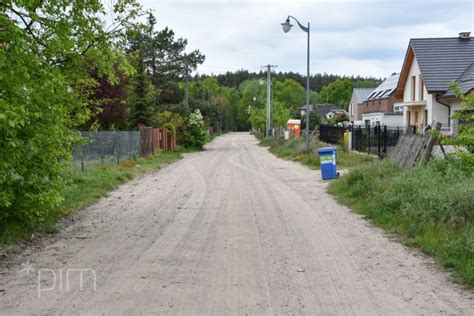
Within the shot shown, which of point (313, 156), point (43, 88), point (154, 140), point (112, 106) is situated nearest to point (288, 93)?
point (112, 106)

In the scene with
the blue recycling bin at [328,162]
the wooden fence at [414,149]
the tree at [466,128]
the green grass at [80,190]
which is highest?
the tree at [466,128]

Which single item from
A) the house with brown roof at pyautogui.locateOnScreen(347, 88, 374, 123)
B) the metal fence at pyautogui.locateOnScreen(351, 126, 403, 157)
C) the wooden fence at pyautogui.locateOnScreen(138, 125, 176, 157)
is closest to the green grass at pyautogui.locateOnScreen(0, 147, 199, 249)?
the wooden fence at pyautogui.locateOnScreen(138, 125, 176, 157)

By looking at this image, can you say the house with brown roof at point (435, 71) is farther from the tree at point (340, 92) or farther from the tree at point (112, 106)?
the tree at point (340, 92)

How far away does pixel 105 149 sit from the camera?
22.4 meters

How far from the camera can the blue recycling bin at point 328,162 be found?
731 inches

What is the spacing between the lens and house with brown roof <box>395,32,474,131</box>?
33781 millimetres

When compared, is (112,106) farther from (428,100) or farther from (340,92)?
(340,92)

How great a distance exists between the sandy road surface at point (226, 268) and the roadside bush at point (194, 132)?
34.6m

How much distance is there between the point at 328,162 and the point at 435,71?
763 inches

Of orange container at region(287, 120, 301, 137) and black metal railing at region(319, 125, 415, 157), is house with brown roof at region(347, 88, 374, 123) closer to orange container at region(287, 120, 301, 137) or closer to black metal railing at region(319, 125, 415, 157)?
orange container at region(287, 120, 301, 137)

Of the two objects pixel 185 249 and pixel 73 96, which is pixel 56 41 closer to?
pixel 73 96

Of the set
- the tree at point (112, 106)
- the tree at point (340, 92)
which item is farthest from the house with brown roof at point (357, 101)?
the tree at point (340, 92)

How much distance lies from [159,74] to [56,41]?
55.2 m

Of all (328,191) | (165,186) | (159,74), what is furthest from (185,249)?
(159,74)
